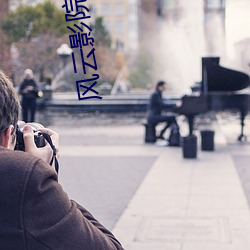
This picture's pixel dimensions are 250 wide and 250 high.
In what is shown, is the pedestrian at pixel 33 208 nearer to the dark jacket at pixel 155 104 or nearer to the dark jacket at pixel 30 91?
the dark jacket at pixel 155 104

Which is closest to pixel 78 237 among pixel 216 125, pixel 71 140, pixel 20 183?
pixel 20 183

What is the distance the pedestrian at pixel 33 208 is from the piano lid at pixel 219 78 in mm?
12754

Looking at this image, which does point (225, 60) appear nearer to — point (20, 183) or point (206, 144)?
point (206, 144)

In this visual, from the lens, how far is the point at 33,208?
1713 mm

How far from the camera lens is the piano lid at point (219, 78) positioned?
1446 centimetres

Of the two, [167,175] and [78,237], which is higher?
[78,237]

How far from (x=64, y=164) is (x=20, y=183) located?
9.97m

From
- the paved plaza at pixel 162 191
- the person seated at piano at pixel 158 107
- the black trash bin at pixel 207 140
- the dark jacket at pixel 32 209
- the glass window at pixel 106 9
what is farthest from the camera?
the glass window at pixel 106 9

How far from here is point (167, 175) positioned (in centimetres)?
1019

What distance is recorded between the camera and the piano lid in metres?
14.5

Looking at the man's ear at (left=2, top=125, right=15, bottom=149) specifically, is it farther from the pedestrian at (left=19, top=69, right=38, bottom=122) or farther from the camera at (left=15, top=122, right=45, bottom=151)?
the pedestrian at (left=19, top=69, right=38, bottom=122)

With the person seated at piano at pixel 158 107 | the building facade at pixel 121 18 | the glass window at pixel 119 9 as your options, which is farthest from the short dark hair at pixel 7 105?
the glass window at pixel 119 9

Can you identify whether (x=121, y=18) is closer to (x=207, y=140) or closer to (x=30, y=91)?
(x=30, y=91)

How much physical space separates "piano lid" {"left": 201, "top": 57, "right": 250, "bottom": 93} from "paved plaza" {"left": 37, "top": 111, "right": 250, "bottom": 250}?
1282 millimetres
